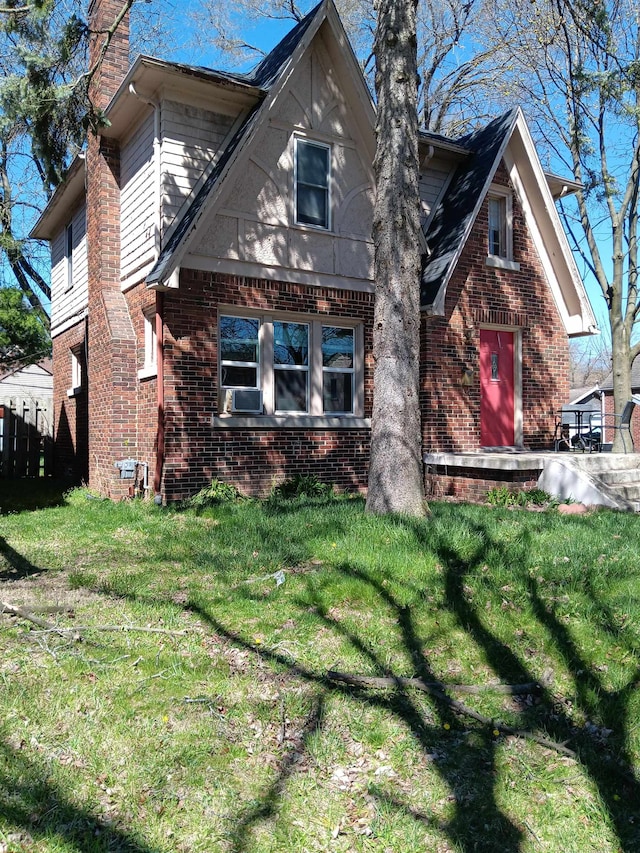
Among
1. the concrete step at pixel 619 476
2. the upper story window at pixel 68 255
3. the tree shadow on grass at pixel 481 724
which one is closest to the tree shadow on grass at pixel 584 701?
the tree shadow on grass at pixel 481 724

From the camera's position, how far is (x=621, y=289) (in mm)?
15773

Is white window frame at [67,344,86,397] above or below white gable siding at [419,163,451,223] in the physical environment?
below

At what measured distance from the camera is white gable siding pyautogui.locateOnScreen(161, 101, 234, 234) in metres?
9.96

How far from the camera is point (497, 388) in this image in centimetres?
1249

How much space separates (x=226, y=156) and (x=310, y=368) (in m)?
3.54

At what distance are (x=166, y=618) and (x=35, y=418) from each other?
1317 centimetres

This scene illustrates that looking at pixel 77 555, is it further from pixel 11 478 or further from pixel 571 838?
pixel 11 478

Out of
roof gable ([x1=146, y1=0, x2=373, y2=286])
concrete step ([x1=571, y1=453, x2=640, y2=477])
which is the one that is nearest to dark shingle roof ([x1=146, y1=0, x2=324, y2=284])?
roof gable ([x1=146, y1=0, x2=373, y2=286])

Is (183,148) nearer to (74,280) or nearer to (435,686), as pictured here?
(74,280)

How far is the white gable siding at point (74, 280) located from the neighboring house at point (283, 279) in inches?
32.0

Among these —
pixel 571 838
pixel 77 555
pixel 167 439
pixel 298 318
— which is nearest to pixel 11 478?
pixel 167 439

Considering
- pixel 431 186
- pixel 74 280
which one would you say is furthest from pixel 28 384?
pixel 431 186

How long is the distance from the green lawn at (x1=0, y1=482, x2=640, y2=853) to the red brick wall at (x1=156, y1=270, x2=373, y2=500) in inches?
138

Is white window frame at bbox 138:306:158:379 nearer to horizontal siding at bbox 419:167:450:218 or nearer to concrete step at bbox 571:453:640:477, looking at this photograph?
horizontal siding at bbox 419:167:450:218
